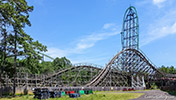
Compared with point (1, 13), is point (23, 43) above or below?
below

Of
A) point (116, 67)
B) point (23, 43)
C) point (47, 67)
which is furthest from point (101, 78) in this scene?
point (47, 67)

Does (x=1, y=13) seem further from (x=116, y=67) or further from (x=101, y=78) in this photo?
(x=116, y=67)

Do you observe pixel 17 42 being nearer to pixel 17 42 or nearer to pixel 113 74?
pixel 17 42

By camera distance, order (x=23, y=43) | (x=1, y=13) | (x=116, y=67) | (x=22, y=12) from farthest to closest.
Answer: (x=116, y=67) < (x=22, y=12) < (x=23, y=43) < (x=1, y=13)

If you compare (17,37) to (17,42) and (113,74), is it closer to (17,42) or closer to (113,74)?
(17,42)

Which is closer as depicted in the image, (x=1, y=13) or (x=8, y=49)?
(x=1, y=13)

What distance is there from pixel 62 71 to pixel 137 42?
31.6m

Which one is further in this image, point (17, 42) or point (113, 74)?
point (113, 74)

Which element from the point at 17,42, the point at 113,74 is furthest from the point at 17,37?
the point at 113,74

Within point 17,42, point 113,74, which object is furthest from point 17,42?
point 113,74

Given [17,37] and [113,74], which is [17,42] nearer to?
[17,37]

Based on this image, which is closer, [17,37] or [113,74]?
[17,37]

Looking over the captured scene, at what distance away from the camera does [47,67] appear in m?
79.6

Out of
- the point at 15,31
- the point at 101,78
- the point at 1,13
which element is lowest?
the point at 101,78
